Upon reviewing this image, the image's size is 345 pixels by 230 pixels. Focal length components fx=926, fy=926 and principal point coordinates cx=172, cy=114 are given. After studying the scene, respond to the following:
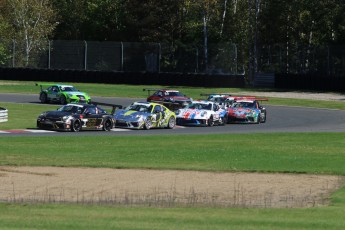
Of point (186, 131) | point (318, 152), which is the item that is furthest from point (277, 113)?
point (318, 152)

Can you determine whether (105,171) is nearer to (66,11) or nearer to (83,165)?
(83,165)

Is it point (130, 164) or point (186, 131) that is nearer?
point (130, 164)

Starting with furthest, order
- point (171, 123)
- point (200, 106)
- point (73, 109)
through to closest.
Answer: point (200, 106) < point (171, 123) < point (73, 109)

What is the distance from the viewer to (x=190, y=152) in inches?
1175

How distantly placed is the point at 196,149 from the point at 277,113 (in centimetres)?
2425

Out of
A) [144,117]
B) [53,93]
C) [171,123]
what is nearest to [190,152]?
[144,117]

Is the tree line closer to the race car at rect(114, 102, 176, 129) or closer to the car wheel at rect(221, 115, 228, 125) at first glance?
the car wheel at rect(221, 115, 228, 125)

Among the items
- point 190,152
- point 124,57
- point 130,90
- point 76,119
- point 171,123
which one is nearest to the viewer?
point 190,152

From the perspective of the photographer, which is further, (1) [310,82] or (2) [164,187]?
(1) [310,82]

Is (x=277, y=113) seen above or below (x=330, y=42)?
below

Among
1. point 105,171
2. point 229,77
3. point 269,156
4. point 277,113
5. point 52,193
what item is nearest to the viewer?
point 52,193

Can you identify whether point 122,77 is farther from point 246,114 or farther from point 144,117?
point 144,117

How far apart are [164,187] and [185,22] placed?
7139cm

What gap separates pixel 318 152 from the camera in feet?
101
